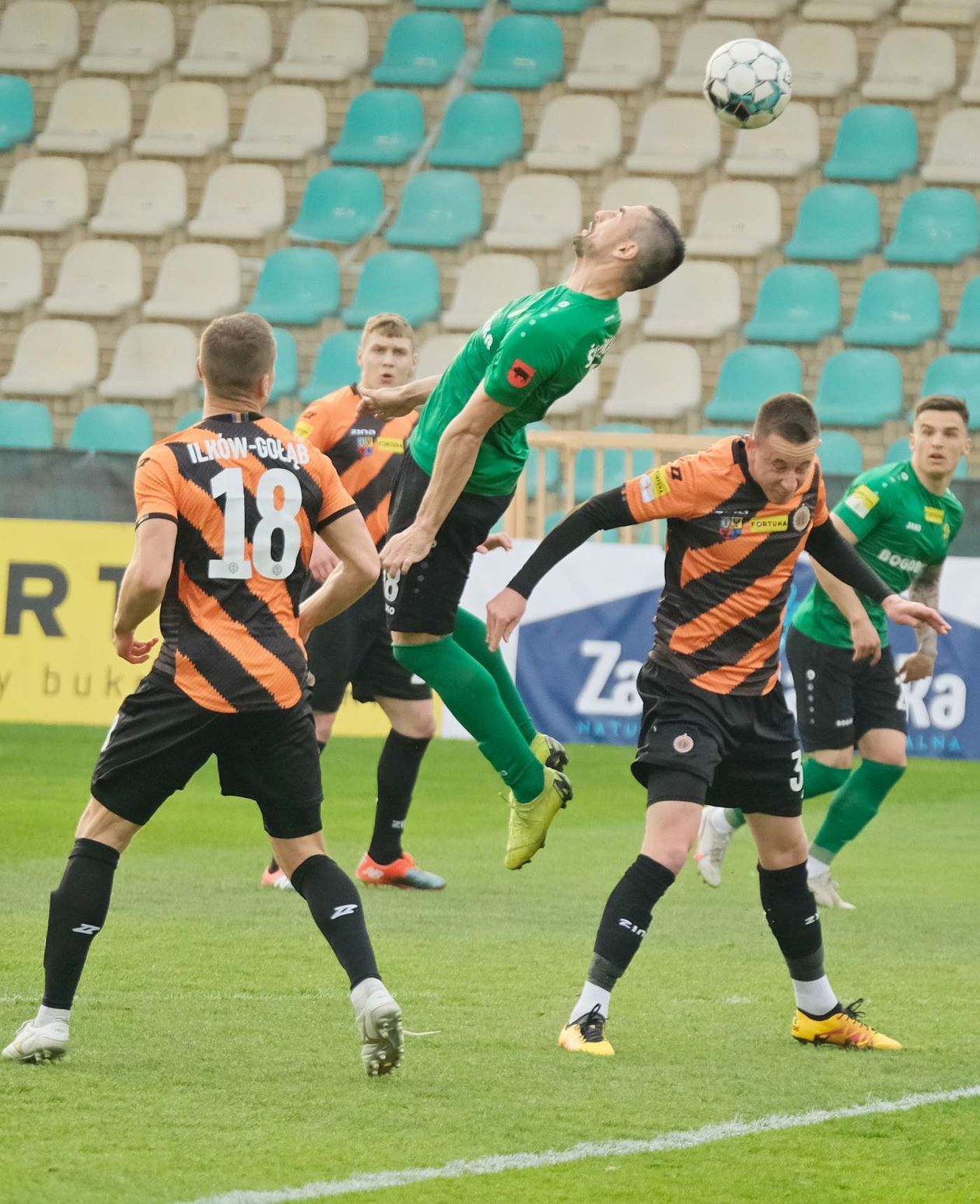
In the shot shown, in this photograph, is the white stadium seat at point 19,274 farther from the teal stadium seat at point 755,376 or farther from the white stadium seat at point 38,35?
the teal stadium seat at point 755,376

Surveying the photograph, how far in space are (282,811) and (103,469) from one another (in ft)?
26.6

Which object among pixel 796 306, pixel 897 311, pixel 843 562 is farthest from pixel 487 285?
pixel 843 562

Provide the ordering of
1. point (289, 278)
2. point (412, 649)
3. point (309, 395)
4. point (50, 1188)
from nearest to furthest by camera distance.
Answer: point (50, 1188) < point (412, 649) < point (309, 395) < point (289, 278)

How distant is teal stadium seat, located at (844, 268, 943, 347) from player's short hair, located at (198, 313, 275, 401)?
12.0 m

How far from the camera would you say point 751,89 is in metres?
7.93

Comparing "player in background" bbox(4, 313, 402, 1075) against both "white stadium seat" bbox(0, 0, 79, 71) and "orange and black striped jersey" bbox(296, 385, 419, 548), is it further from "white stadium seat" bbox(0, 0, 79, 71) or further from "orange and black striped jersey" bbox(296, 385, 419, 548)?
"white stadium seat" bbox(0, 0, 79, 71)

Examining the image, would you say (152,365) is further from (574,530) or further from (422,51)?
(574,530)

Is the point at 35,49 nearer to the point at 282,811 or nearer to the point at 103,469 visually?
the point at 103,469

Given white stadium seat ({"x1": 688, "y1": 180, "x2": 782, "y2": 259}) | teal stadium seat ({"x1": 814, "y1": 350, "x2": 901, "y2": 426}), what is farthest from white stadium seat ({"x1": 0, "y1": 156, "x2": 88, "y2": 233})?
teal stadium seat ({"x1": 814, "y1": 350, "x2": 901, "y2": 426})

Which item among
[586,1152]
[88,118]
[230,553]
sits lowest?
[586,1152]

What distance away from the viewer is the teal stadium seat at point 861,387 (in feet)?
50.3

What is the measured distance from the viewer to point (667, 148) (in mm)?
17250

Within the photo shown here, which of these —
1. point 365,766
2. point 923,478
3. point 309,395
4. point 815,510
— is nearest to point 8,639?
point 365,766

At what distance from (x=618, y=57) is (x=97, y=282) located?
5.21 meters
